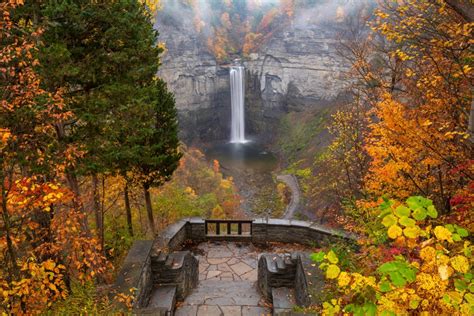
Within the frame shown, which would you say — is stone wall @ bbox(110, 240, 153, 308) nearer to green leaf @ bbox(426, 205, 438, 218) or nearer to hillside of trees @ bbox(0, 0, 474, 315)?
hillside of trees @ bbox(0, 0, 474, 315)

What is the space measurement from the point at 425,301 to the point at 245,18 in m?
65.5

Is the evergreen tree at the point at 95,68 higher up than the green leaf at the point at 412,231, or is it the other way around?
the evergreen tree at the point at 95,68

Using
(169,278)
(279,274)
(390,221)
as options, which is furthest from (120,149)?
(390,221)

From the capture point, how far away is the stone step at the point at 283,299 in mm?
7590

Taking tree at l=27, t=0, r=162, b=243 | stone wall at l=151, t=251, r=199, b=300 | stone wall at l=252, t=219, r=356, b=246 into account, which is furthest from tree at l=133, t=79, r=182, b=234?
stone wall at l=252, t=219, r=356, b=246

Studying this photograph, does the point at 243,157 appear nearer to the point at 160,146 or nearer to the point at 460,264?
the point at 160,146

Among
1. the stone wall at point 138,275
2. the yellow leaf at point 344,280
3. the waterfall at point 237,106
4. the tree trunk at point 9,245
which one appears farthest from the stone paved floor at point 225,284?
the waterfall at point 237,106

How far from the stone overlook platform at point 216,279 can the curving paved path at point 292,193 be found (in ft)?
56.0

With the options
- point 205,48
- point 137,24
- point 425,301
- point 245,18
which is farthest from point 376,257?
point 245,18

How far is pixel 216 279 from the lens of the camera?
983cm

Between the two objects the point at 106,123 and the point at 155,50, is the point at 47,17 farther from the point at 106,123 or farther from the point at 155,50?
the point at 155,50

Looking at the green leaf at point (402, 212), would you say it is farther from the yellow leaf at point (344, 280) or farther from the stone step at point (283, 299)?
the stone step at point (283, 299)

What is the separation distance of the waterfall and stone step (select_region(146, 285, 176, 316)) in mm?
47076

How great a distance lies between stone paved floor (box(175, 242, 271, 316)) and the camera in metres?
7.85
